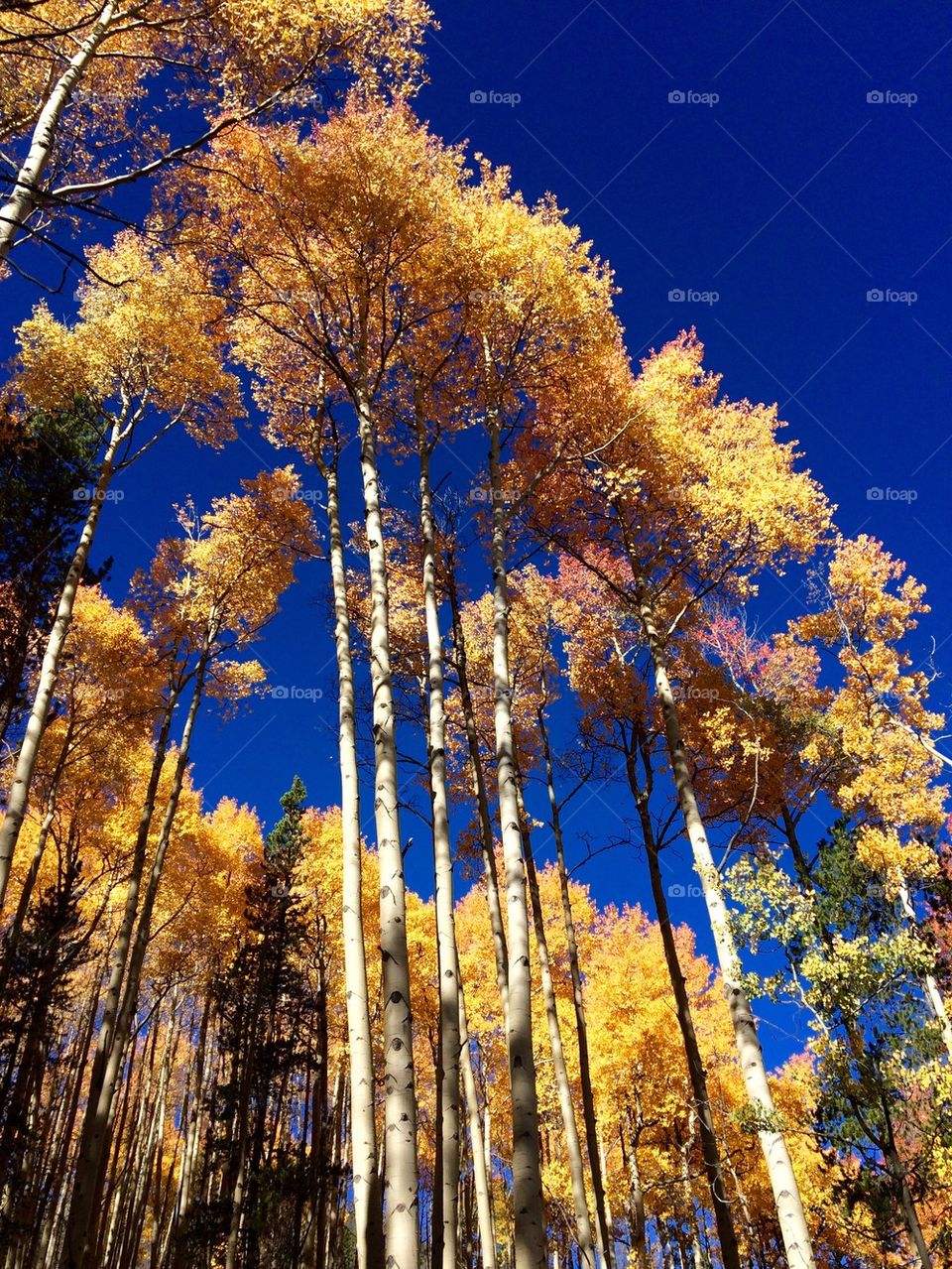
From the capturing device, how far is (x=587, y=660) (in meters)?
12.9

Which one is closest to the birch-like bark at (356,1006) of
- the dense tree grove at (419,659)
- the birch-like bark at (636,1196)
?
the dense tree grove at (419,659)

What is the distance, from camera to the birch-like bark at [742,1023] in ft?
20.5

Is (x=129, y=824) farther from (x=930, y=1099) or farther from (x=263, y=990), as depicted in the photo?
(x=930, y=1099)

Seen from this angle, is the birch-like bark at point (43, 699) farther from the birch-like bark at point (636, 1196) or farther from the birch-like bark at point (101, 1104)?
the birch-like bark at point (636, 1196)

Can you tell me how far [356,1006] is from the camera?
242 inches

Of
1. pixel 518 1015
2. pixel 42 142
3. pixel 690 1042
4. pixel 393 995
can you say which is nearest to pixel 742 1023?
pixel 690 1042

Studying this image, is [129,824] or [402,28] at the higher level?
[402,28]

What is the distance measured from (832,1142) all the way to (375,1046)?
605 inches

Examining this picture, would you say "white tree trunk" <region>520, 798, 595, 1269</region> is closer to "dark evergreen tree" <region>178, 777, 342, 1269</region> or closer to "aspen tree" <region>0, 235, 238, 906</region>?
"dark evergreen tree" <region>178, 777, 342, 1269</region>

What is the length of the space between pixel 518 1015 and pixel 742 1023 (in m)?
3.08

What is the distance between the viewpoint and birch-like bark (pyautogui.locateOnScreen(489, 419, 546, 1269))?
15.6 ft

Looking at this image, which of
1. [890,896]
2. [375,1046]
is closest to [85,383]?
[890,896]

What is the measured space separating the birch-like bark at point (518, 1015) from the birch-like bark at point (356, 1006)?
1.34m

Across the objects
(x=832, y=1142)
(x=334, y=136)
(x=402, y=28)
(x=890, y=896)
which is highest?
(x=334, y=136)
